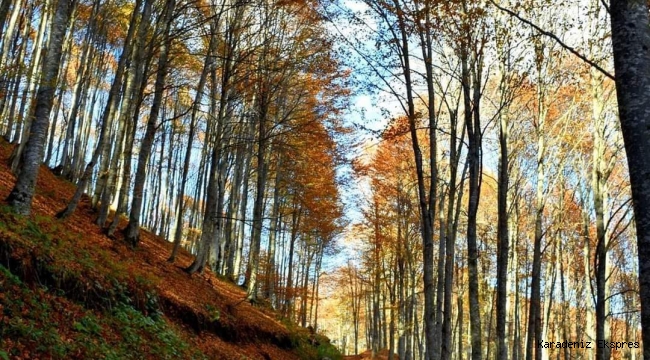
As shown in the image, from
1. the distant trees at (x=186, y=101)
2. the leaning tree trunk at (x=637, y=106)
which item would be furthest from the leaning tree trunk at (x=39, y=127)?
the leaning tree trunk at (x=637, y=106)

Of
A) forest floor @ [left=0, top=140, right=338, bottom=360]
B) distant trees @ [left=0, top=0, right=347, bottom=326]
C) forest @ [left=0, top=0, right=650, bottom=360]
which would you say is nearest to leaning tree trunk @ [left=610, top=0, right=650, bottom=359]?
forest @ [left=0, top=0, right=650, bottom=360]

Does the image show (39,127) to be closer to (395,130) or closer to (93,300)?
(93,300)

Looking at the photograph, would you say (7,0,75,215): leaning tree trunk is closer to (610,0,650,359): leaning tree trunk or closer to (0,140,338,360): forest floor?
(0,140,338,360): forest floor

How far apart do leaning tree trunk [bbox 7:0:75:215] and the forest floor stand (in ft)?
0.89

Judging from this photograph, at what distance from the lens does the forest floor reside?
4.94 metres

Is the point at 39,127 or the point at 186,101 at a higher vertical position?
the point at 186,101

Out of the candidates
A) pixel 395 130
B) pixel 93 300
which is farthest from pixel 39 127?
pixel 395 130

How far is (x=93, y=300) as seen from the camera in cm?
638

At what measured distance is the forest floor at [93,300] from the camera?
494 cm

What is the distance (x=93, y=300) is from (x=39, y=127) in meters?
2.83

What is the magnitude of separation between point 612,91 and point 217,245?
43.7 ft

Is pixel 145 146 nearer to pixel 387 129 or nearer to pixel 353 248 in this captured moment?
pixel 387 129

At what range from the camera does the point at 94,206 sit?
10.3 meters

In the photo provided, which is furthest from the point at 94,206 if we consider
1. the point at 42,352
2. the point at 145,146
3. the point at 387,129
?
the point at 387,129
